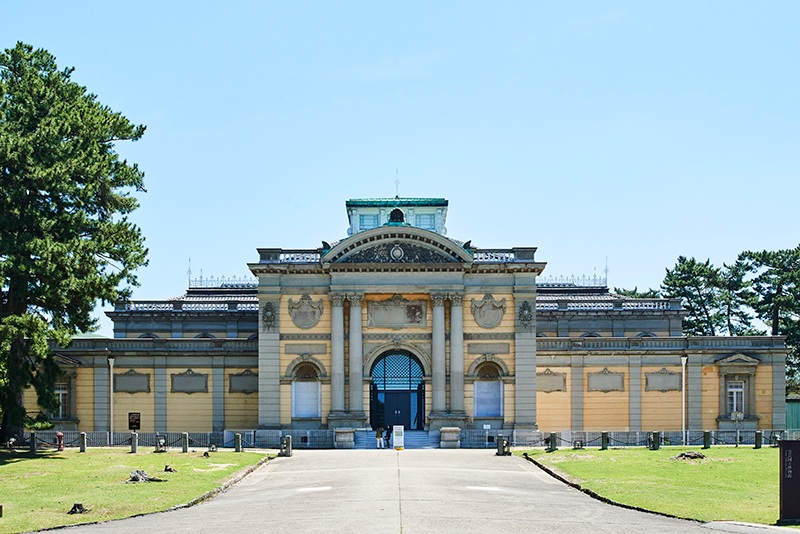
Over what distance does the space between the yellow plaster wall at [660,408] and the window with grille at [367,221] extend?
21768mm

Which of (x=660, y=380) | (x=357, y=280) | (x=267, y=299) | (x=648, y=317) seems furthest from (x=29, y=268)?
(x=648, y=317)

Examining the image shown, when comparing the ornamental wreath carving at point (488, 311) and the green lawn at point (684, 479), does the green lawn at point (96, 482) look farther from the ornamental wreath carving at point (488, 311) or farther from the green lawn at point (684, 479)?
the ornamental wreath carving at point (488, 311)

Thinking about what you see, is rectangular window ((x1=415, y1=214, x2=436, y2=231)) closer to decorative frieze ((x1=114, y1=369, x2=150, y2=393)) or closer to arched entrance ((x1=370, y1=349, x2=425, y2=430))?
arched entrance ((x1=370, y1=349, x2=425, y2=430))

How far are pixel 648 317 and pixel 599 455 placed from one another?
25370 mm

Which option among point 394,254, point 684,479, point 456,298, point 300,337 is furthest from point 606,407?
point 684,479

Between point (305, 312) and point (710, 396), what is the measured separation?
85.7ft

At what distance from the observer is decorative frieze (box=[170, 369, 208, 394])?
57.6 metres

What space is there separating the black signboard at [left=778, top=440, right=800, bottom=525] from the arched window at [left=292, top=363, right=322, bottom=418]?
33.5 metres

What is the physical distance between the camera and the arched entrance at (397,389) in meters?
56.0

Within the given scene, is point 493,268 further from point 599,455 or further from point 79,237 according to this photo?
point 79,237

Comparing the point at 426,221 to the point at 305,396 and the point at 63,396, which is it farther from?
the point at 63,396

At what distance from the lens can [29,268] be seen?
41844 mm

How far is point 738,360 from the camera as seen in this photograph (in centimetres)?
5734

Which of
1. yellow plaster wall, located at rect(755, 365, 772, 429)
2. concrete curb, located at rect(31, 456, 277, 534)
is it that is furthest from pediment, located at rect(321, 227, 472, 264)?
yellow plaster wall, located at rect(755, 365, 772, 429)
